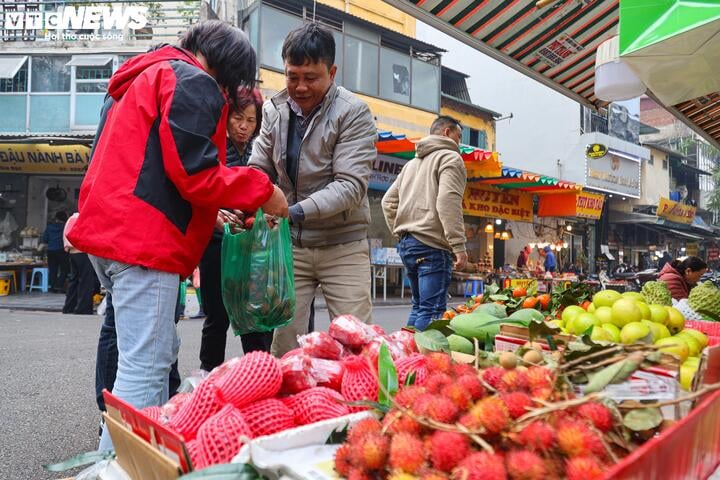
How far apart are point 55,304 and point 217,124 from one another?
412 inches

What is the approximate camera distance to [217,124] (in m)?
1.84

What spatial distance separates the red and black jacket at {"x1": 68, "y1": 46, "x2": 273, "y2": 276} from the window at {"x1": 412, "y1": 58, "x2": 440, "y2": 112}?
1539 centimetres

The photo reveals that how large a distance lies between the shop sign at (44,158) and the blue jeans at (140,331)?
553 inches

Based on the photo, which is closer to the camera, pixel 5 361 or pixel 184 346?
pixel 5 361

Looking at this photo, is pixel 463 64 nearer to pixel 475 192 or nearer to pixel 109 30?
pixel 475 192

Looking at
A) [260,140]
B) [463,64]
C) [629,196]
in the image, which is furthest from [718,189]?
[260,140]

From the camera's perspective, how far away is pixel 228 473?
1.01 m

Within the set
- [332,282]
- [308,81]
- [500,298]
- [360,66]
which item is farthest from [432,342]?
[360,66]

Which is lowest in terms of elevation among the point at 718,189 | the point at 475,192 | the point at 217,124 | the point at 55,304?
the point at 55,304

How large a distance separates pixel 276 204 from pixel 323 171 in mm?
751

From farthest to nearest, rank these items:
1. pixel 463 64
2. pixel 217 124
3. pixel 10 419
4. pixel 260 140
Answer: pixel 463 64 < pixel 10 419 < pixel 260 140 < pixel 217 124

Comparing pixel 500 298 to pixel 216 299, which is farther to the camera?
pixel 500 298

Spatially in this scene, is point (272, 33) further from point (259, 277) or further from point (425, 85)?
point (259, 277)

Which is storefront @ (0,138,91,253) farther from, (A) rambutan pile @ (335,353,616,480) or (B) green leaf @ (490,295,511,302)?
(A) rambutan pile @ (335,353,616,480)
